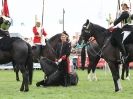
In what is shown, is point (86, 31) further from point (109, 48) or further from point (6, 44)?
point (6, 44)

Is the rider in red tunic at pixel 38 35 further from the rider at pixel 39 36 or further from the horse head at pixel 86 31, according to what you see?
the horse head at pixel 86 31

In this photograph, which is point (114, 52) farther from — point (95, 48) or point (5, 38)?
point (95, 48)

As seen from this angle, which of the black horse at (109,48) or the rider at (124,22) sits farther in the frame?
the black horse at (109,48)

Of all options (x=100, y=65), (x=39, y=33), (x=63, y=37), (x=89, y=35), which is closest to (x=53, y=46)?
→ (x=39, y=33)

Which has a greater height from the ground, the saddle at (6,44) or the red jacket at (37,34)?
the saddle at (6,44)

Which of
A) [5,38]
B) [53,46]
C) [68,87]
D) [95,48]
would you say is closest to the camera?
[5,38]

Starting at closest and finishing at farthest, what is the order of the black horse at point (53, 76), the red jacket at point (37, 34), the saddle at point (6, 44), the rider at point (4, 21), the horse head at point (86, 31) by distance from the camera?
the saddle at point (6, 44) < the rider at point (4, 21) < the horse head at point (86, 31) < the black horse at point (53, 76) < the red jacket at point (37, 34)

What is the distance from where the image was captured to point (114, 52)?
17.1m

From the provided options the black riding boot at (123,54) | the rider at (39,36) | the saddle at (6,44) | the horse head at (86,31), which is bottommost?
the rider at (39,36)

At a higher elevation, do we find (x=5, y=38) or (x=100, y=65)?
(x=5, y=38)

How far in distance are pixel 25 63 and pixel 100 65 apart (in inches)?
818

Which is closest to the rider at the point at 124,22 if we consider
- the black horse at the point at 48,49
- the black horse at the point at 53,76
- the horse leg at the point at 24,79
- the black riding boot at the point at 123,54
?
the black riding boot at the point at 123,54

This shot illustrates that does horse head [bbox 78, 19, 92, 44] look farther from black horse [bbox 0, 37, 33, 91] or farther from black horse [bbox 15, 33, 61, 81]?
black horse [bbox 15, 33, 61, 81]

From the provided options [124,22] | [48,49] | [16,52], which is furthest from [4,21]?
[48,49]
